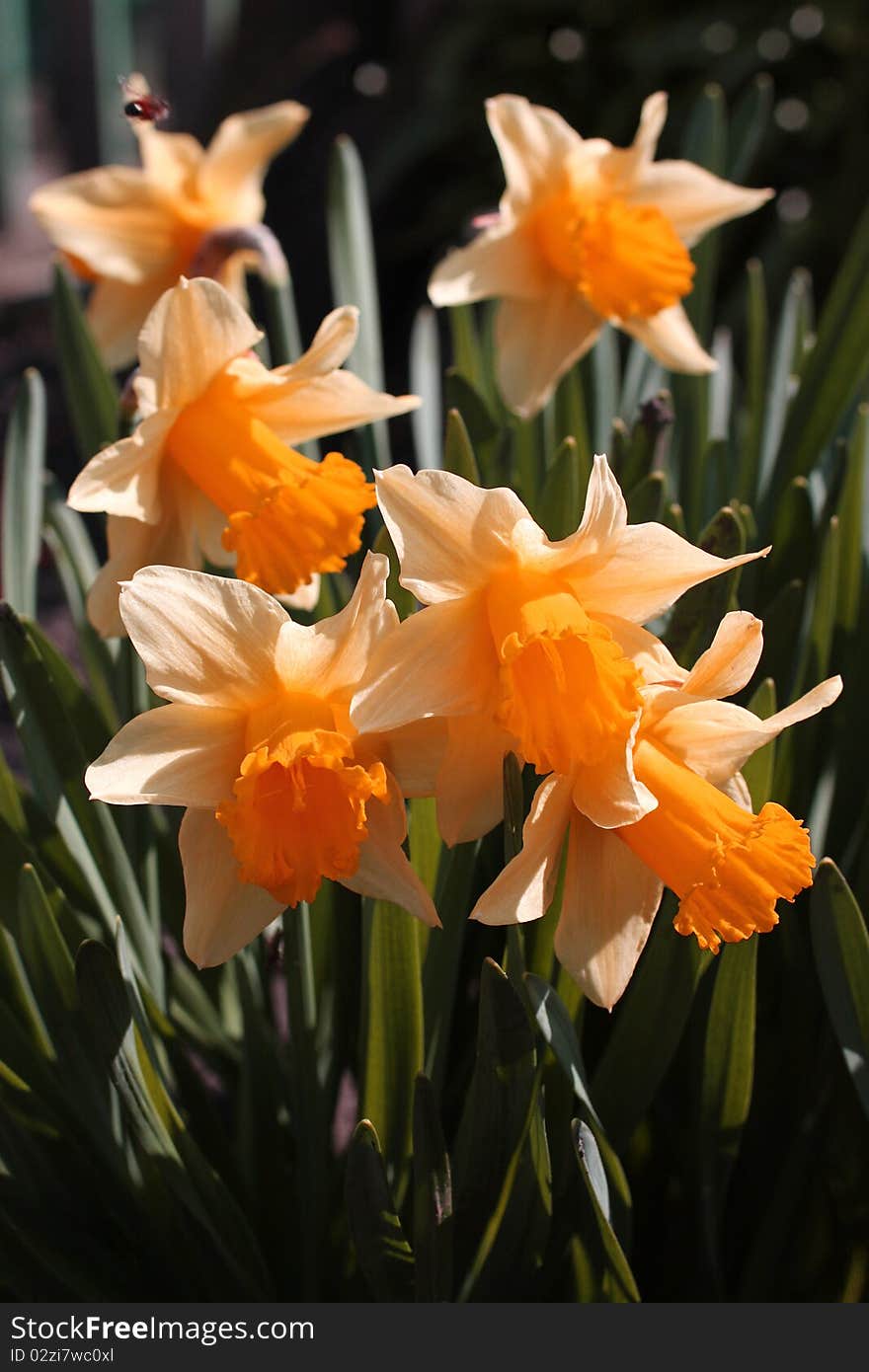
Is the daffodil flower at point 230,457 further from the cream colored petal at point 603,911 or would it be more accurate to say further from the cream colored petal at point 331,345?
the cream colored petal at point 603,911

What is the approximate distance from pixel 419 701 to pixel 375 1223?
432 mm

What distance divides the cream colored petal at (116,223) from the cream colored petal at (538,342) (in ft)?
1.22

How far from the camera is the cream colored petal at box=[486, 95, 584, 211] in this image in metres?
1.38

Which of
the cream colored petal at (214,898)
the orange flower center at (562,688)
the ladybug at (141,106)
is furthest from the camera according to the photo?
the ladybug at (141,106)

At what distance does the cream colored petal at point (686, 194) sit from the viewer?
1441mm

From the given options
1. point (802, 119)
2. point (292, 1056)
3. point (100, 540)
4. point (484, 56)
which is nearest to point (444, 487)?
point (292, 1056)

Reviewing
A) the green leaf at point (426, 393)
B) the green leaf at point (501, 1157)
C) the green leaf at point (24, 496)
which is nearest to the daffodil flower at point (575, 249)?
the green leaf at point (426, 393)

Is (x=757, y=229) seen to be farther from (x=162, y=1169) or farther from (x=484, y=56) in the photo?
(x=162, y=1169)

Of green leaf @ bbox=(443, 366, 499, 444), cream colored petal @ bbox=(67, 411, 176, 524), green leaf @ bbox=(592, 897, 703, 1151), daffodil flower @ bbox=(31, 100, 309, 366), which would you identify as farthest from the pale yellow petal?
daffodil flower @ bbox=(31, 100, 309, 366)

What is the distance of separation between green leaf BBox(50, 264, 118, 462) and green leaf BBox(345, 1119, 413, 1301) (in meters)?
0.83

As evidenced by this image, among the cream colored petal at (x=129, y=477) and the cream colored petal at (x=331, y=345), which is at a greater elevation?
the cream colored petal at (x=331, y=345)

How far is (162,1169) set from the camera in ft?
3.38

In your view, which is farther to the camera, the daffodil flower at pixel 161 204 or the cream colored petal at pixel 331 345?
the daffodil flower at pixel 161 204

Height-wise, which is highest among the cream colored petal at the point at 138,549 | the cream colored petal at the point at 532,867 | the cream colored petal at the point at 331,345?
the cream colored petal at the point at 331,345
